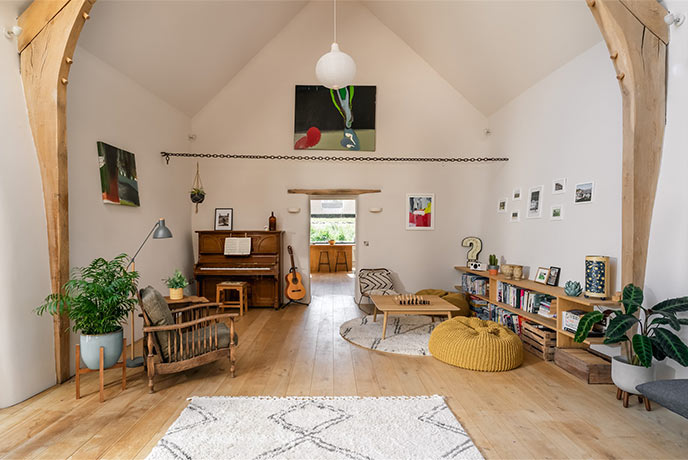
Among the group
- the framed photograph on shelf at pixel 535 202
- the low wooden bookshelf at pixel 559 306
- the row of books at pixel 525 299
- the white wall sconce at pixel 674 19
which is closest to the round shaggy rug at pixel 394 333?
the row of books at pixel 525 299

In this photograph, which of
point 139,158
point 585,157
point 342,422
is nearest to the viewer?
point 342,422

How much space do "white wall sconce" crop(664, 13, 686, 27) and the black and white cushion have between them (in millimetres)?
4929

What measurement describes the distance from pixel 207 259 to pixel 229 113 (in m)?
2.74

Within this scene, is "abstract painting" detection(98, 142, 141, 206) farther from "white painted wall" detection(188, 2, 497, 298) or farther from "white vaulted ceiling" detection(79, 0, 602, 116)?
"white painted wall" detection(188, 2, 497, 298)

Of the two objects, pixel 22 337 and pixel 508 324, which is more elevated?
pixel 22 337

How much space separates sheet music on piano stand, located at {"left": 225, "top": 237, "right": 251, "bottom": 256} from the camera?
22.0 feet

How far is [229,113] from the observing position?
7133 mm

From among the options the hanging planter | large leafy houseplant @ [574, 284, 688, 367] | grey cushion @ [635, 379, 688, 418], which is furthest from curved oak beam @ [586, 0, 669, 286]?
the hanging planter

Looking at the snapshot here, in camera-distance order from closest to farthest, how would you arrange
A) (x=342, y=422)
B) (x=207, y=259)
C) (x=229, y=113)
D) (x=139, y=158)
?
1. (x=342, y=422)
2. (x=139, y=158)
3. (x=207, y=259)
4. (x=229, y=113)

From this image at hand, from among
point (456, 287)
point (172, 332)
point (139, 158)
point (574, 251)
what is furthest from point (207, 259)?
point (574, 251)

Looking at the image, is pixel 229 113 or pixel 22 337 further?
pixel 229 113

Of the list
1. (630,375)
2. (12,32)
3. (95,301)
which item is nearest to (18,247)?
Result: (95,301)

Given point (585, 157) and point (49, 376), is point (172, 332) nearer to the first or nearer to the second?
point (49, 376)

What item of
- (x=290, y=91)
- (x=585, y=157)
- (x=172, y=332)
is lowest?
(x=172, y=332)
